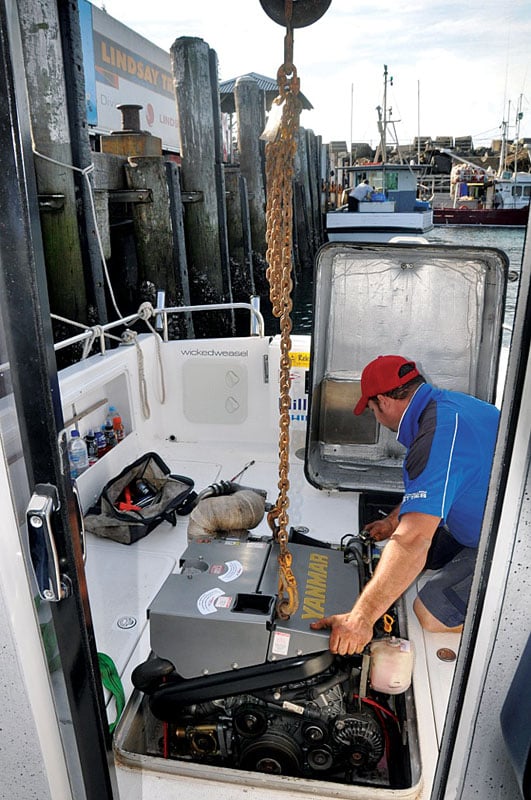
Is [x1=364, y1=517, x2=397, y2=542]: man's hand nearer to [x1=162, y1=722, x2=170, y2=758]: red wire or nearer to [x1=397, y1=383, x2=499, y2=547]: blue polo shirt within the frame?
[x1=397, y1=383, x2=499, y2=547]: blue polo shirt

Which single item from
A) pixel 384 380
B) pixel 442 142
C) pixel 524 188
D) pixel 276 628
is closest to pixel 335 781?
pixel 276 628

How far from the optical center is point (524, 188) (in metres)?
37.1

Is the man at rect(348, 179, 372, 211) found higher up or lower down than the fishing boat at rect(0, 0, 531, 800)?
higher up

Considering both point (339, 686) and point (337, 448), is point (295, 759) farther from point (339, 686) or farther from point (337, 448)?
point (337, 448)

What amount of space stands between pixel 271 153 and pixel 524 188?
41457mm

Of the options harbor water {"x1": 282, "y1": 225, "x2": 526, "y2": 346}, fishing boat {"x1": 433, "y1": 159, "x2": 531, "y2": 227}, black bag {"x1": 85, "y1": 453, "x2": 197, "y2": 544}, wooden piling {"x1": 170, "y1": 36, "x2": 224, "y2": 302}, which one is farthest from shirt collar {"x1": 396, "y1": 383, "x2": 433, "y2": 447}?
fishing boat {"x1": 433, "y1": 159, "x2": 531, "y2": 227}

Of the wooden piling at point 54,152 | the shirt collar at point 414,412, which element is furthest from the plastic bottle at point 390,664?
the wooden piling at point 54,152

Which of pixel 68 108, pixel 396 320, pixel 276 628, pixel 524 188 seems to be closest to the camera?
pixel 276 628

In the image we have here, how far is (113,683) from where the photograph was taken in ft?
7.20

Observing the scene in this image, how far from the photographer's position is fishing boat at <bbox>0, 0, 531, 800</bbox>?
915mm

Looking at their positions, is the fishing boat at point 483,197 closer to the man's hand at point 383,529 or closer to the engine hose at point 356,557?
the man's hand at point 383,529

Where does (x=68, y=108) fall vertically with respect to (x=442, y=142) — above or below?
below

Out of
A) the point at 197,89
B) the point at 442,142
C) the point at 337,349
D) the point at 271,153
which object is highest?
the point at 442,142

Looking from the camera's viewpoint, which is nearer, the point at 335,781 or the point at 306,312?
the point at 335,781
